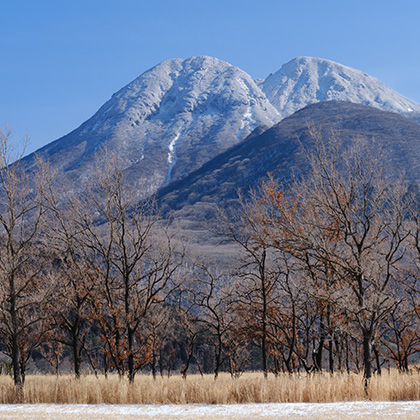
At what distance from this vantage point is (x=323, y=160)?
620 inches

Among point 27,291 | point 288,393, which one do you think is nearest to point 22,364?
point 27,291

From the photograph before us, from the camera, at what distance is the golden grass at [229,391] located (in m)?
11.9

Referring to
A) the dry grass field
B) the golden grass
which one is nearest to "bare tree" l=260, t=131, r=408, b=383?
the golden grass

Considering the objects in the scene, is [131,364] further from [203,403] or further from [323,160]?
[323,160]

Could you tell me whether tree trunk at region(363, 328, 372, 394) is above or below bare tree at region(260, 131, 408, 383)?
below

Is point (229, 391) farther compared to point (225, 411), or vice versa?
point (229, 391)

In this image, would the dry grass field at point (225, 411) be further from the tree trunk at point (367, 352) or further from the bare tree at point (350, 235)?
the bare tree at point (350, 235)

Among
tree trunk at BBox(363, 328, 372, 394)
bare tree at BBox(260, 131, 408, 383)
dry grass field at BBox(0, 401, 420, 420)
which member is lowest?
dry grass field at BBox(0, 401, 420, 420)

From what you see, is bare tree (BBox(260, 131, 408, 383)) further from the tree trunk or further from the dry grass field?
the dry grass field

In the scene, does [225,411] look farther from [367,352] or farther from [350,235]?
[350,235]

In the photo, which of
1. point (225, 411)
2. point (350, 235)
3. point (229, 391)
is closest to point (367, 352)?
point (229, 391)

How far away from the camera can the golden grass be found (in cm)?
1194

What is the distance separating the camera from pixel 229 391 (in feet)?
40.1

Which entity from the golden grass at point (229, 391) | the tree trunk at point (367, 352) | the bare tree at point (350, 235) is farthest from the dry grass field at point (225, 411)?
the bare tree at point (350, 235)
